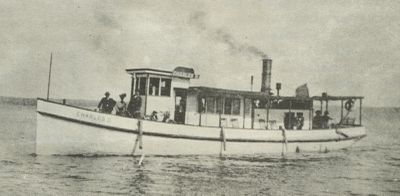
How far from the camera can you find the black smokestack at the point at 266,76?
1864 cm

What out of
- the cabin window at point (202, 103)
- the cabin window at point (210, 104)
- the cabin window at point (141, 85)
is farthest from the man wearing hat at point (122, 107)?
the cabin window at point (210, 104)

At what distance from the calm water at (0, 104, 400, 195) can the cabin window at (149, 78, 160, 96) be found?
230 cm

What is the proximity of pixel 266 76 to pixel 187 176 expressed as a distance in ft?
28.7

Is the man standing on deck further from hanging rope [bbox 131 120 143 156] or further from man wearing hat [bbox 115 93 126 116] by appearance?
hanging rope [bbox 131 120 143 156]

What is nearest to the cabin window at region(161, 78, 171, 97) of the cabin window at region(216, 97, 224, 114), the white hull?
the white hull

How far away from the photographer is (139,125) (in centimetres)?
1323

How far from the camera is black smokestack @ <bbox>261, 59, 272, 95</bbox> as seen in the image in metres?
18.6

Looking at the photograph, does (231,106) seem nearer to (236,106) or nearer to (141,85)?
(236,106)

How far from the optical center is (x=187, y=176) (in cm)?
1091

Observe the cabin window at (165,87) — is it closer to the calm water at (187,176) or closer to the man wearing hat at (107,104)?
the man wearing hat at (107,104)

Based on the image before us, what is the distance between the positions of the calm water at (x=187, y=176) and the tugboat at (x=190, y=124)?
418mm

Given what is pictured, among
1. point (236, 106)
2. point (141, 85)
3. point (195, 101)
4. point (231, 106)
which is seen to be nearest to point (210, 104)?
point (195, 101)

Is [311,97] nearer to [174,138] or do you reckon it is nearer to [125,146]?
[174,138]

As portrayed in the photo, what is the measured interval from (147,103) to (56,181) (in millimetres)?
5543
